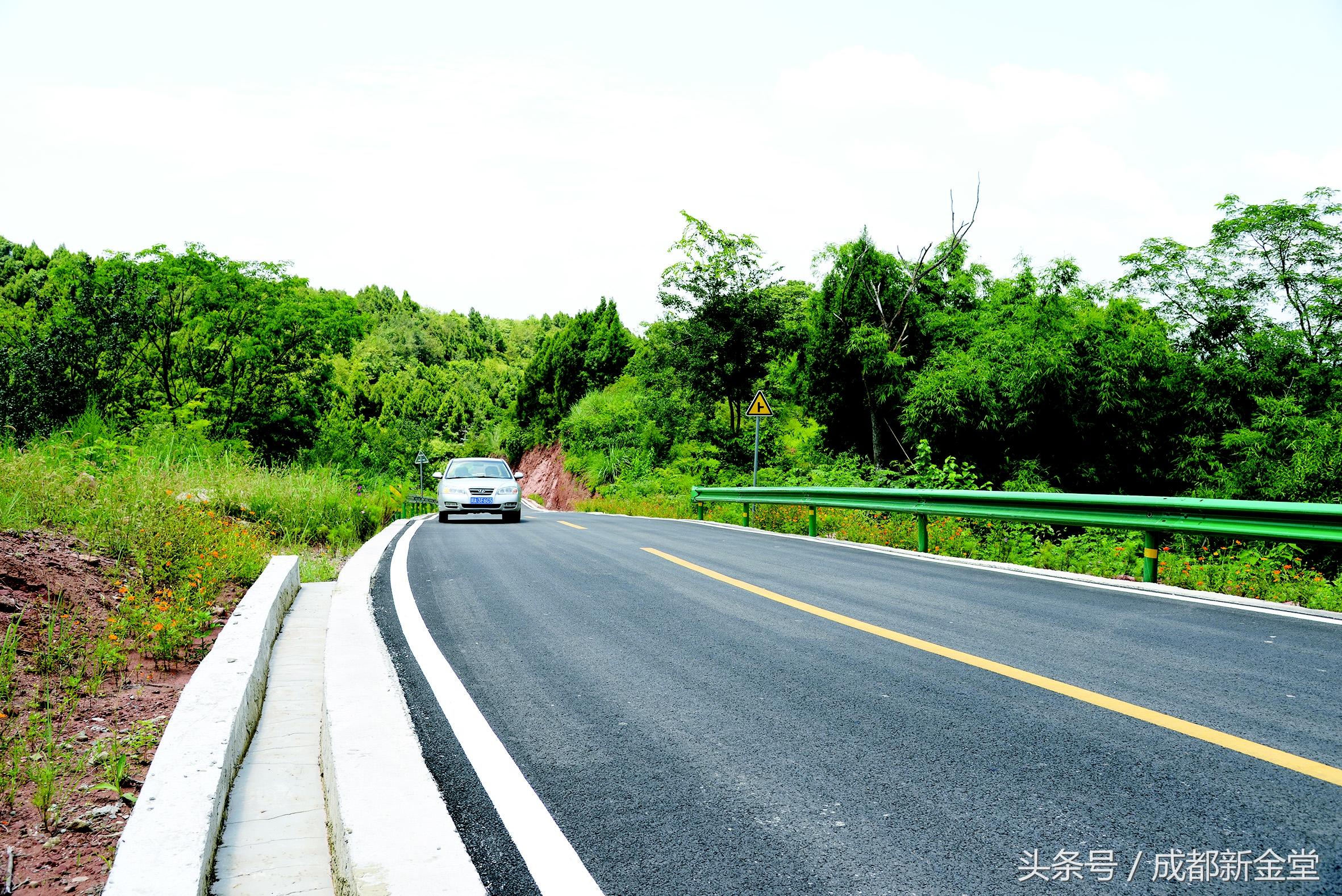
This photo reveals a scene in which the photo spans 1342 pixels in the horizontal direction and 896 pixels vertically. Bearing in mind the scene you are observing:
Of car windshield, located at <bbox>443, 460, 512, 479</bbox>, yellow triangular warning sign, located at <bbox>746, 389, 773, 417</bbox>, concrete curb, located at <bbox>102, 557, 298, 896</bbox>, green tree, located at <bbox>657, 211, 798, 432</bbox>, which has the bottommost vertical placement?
concrete curb, located at <bbox>102, 557, 298, 896</bbox>

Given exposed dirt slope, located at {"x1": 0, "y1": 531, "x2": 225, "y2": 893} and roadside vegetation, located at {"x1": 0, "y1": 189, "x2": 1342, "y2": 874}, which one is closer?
exposed dirt slope, located at {"x1": 0, "y1": 531, "x2": 225, "y2": 893}

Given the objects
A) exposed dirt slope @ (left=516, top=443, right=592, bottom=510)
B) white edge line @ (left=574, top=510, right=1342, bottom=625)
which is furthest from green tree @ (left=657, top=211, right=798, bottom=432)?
white edge line @ (left=574, top=510, right=1342, bottom=625)

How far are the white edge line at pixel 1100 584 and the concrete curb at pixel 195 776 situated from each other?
23.2ft

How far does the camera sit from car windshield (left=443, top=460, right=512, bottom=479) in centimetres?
1942

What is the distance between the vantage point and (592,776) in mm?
3115

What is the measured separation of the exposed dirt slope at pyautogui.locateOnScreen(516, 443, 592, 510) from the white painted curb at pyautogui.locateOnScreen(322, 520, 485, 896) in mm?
37632

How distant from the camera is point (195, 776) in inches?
109

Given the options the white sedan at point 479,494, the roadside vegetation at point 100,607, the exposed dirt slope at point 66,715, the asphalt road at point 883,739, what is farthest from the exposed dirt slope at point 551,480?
the exposed dirt slope at point 66,715

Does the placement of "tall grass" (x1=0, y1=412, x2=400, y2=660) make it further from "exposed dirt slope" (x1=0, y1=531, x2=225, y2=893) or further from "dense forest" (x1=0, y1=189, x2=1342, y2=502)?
"dense forest" (x1=0, y1=189, x2=1342, y2=502)

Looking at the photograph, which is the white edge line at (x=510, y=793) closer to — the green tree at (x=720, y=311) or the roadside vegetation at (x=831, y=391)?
the roadside vegetation at (x=831, y=391)

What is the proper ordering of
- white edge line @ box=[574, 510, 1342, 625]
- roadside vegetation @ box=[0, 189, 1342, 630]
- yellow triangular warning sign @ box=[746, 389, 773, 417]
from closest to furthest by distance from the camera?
white edge line @ box=[574, 510, 1342, 625] → roadside vegetation @ box=[0, 189, 1342, 630] → yellow triangular warning sign @ box=[746, 389, 773, 417]

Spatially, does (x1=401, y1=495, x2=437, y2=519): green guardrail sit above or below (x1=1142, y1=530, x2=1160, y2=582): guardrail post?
below

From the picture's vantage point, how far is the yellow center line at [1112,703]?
3059 millimetres

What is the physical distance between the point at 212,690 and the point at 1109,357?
26.4 m
